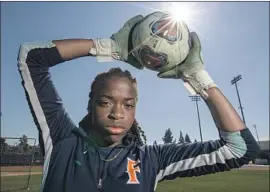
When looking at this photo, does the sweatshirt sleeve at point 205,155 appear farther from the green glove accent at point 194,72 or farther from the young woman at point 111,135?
the green glove accent at point 194,72

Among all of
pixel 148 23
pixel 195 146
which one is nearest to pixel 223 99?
pixel 195 146

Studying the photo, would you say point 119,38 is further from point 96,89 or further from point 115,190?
point 115,190

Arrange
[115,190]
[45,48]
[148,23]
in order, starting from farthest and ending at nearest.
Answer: [148,23] < [45,48] < [115,190]

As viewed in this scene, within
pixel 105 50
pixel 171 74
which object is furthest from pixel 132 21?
pixel 171 74

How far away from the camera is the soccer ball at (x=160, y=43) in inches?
89.6

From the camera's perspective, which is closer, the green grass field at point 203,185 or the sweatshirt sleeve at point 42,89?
the sweatshirt sleeve at point 42,89

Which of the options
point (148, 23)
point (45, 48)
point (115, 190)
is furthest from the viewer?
point (148, 23)

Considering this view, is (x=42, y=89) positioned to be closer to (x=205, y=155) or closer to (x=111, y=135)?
(x=111, y=135)

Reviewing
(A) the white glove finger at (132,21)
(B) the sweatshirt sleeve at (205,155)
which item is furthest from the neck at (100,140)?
(A) the white glove finger at (132,21)

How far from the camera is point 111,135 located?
2.13 m

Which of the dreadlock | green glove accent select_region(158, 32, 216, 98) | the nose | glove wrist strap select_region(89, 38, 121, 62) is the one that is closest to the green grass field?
the dreadlock

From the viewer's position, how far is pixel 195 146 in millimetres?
2236

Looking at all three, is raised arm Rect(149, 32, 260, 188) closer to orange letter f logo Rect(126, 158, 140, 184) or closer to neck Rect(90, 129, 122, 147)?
orange letter f logo Rect(126, 158, 140, 184)

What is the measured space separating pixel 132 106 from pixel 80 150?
52 centimetres
